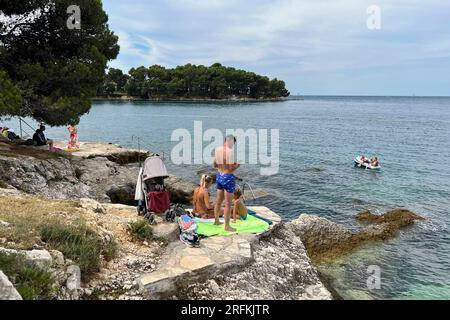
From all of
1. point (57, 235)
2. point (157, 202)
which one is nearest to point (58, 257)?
point (57, 235)

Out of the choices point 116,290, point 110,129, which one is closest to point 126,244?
point 116,290

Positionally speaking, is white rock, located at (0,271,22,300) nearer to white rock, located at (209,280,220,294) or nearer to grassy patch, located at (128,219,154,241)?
white rock, located at (209,280,220,294)

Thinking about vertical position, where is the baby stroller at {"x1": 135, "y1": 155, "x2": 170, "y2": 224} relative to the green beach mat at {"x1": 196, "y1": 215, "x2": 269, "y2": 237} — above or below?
above

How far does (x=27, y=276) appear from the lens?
18.2 feet

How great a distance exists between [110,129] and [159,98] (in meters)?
102

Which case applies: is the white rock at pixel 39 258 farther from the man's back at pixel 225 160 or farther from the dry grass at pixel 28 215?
the man's back at pixel 225 160

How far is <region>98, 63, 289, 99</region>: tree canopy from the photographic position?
152m

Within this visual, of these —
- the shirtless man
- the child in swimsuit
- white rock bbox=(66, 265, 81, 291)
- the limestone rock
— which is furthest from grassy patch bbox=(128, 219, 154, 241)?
the limestone rock

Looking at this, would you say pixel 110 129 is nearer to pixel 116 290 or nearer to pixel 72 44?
pixel 72 44

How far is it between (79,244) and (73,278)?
1049 mm

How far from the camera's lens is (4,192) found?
1116 cm

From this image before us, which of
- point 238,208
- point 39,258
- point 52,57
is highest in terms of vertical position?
point 52,57

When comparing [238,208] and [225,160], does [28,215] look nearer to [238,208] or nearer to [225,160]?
[225,160]

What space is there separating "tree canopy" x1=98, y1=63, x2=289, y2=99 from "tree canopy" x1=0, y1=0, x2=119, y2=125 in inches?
5155
